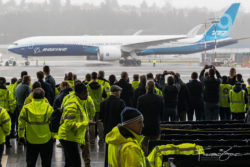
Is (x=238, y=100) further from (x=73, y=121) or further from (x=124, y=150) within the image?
(x=124, y=150)

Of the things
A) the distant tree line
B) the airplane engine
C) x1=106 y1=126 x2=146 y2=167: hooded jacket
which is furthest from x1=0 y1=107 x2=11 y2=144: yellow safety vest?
the distant tree line

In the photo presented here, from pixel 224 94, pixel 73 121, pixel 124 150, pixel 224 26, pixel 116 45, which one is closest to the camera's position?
pixel 124 150

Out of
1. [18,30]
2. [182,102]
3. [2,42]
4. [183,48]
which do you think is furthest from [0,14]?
[182,102]

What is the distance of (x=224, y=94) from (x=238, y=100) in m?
0.69

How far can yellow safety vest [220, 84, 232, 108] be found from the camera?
37.4ft

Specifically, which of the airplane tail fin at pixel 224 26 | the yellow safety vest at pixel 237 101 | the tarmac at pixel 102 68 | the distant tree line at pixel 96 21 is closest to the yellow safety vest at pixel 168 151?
the yellow safety vest at pixel 237 101

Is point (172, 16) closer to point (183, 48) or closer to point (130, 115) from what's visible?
point (183, 48)

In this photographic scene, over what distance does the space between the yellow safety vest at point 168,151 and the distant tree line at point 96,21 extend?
112434 millimetres

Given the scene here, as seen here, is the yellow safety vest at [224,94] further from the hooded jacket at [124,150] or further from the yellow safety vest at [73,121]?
the hooded jacket at [124,150]

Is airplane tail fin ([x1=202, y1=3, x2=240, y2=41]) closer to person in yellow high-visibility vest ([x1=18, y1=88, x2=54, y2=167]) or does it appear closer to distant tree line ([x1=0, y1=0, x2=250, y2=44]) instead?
person in yellow high-visibility vest ([x1=18, y1=88, x2=54, y2=167])

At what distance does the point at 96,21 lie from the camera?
12000cm

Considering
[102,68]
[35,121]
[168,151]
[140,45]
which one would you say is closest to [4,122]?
[35,121]

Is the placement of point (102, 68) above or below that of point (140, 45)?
below

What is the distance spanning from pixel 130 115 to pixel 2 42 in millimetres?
108735
